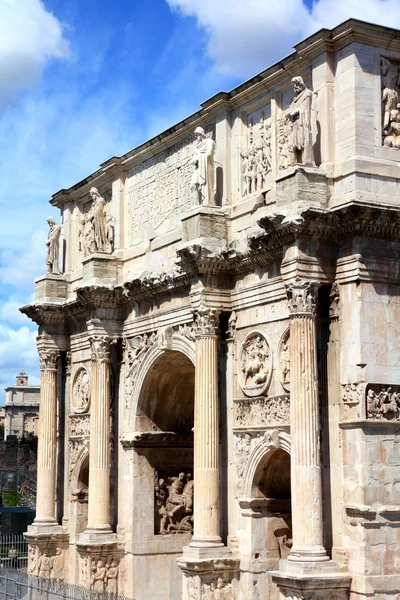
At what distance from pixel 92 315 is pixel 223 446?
17.8 ft

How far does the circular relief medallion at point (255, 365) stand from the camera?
18.9m

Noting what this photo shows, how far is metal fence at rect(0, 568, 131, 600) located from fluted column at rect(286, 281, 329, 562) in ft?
17.0

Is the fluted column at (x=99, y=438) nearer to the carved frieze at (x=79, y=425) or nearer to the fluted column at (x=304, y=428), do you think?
the carved frieze at (x=79, y=425)

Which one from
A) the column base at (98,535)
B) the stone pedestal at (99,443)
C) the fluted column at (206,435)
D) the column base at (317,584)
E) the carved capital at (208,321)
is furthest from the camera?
the stone pedestal at (99,443)

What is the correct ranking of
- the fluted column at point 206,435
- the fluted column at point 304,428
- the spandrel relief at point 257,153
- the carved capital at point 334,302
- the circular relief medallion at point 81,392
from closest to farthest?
the fluted column at point 304,428, the carved capital at point 334,302, the fluted column at point 206,435, the spandrel relief at point 257,153, the circular relief medallion at point 81,392

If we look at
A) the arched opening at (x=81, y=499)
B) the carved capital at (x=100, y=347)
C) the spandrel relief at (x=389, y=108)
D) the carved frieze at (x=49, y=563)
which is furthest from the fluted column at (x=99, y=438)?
the spandrel relief at (x=389, y=108)

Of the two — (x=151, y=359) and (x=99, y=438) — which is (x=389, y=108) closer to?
(x=151, y=359)

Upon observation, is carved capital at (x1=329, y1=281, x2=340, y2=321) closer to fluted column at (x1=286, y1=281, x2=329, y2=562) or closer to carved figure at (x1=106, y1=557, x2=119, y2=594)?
fluted column at (x1=286, y1=281, x2=329, y2=562)

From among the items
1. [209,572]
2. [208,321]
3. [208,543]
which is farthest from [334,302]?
[209,572]

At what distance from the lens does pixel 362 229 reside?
674 inches

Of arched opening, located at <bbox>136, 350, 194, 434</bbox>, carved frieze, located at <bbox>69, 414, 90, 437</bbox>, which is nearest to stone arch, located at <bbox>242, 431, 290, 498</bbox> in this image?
arched opening, located at <bbox>136, 350, 194, 434</bbox>

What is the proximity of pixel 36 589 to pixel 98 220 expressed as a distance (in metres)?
7.98

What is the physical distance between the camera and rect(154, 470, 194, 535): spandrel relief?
23.5 meters

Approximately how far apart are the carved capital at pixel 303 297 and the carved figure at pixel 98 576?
8.45 m
